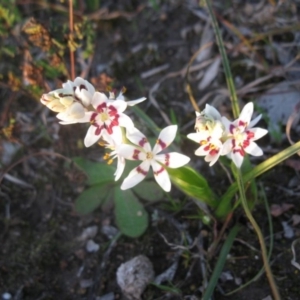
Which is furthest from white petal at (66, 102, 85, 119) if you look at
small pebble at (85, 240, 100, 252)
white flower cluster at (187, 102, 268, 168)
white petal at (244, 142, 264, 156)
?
small pebble at (85, 240, 100, 252)

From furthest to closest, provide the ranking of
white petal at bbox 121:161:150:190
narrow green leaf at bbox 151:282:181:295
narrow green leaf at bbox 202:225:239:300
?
narrow green leaf at bbox 151:282:181:295 < narrow green leaf at bbox 202:225:239:300 < white petal at bbox 121:161:150:190

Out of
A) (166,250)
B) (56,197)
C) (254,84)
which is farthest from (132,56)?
(166,250)

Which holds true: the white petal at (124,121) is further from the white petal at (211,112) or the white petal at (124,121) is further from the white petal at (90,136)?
the white petal at (211,112)

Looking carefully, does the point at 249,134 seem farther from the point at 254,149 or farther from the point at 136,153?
the point at 136,153

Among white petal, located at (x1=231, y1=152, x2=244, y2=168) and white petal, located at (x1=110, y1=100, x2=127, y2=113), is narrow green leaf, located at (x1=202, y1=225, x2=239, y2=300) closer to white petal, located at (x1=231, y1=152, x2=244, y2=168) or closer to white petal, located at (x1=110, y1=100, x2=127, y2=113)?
white petal, located at (x1=231, y1=152, x2=244, y2=168)

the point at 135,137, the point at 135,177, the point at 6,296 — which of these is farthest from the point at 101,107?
the point at 6,296
